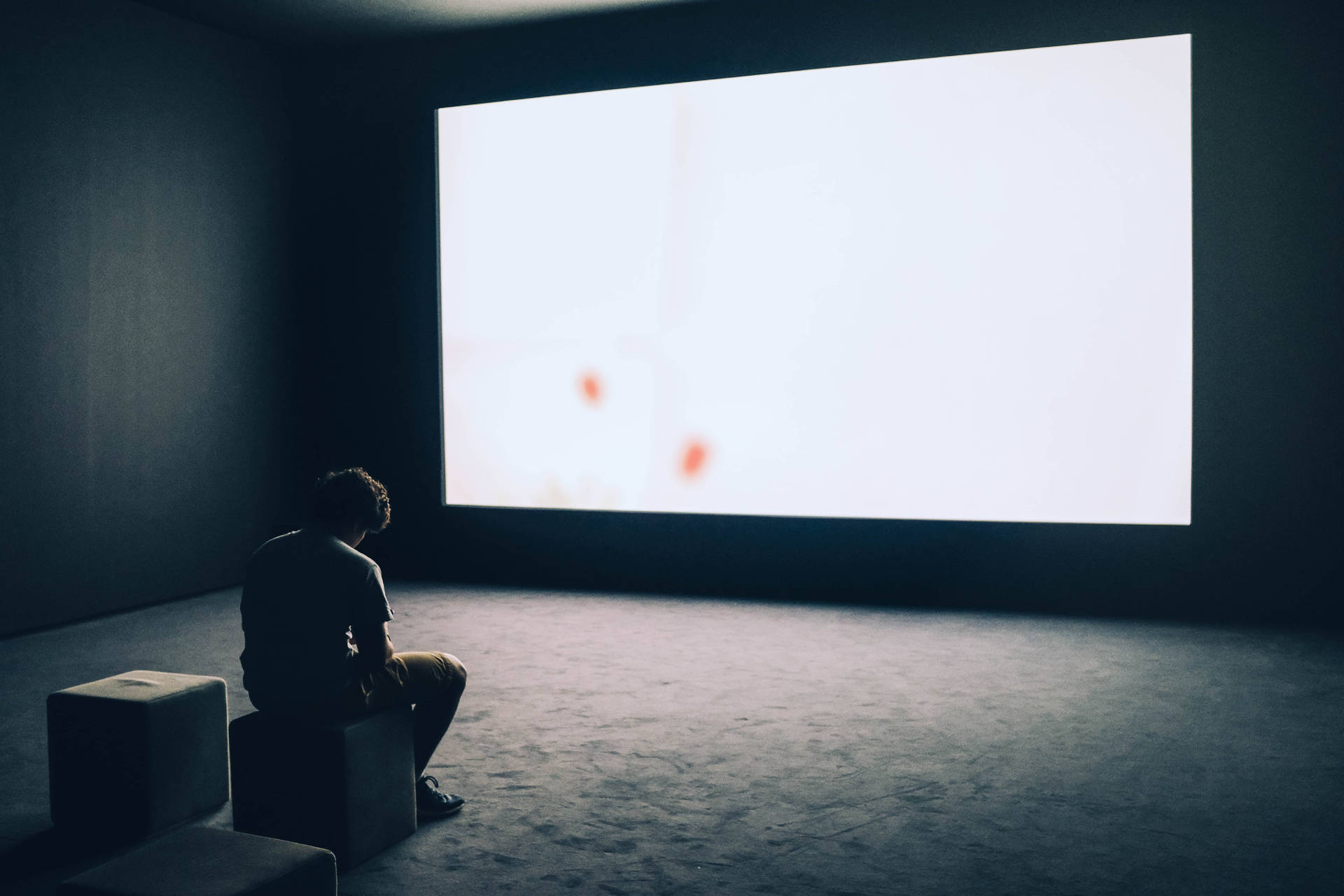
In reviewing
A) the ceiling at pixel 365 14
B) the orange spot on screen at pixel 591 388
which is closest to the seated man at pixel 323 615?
the orange spot on screen at pixel 591 388

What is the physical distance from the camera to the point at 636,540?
5.94 meters

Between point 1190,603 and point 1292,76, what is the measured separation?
254 centimetres

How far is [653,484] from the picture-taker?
5820 millimetres

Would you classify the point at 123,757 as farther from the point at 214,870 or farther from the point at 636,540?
the point at 636,540

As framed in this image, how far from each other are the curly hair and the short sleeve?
13 centimetres

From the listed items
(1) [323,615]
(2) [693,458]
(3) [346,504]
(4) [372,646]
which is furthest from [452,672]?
(2) [693,458]

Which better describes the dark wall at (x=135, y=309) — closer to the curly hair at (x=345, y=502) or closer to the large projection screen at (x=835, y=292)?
the large projection screen at (x=835, y=292)

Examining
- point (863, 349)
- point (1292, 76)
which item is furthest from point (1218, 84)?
point (863, 349)

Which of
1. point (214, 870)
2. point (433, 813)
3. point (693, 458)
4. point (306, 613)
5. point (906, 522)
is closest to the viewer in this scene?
point (214, 870)

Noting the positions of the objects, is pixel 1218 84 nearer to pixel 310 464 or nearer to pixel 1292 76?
pixel 1292 76

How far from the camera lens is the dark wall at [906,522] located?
4.87m

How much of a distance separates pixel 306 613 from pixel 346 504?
0.27 metres

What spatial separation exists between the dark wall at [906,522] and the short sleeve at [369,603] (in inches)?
136

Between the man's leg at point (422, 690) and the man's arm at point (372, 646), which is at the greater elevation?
the man's arm at point (372, 646)
